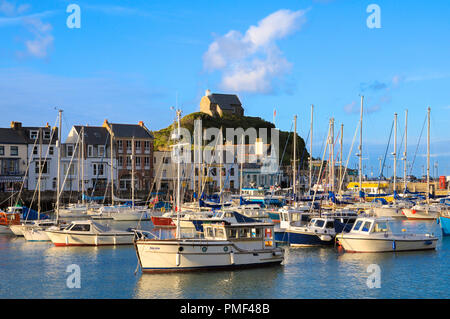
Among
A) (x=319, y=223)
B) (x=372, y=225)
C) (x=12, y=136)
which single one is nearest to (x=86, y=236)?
(x=319, y=223)

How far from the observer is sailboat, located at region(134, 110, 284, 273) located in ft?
92.6

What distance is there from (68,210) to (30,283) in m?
39.4

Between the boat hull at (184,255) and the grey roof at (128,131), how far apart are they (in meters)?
65.0

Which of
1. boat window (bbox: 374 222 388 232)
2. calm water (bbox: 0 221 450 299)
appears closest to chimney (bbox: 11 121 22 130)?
calm water (bbox: 0 221 450 299)

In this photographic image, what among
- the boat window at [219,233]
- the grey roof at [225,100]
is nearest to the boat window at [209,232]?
the boat window at [219,233]

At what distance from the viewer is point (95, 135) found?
8981 cm

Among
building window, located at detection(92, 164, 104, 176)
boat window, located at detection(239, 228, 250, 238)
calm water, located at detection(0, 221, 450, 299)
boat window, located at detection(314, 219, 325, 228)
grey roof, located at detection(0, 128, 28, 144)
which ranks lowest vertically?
calm water, located at detection(0, 221, 450, 299)

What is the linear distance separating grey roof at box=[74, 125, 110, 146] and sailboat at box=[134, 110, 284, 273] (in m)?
60.9

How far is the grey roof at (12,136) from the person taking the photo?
268 feet

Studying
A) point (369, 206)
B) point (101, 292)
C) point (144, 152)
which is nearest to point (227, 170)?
point (144, 152)

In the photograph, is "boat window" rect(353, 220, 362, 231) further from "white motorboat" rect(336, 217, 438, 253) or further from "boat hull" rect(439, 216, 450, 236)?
"boat hull" rect(439, 216, 450, 236)

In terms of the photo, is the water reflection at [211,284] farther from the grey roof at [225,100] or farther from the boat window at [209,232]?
the grey roof at [225,100]

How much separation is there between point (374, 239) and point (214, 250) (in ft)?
43.2
